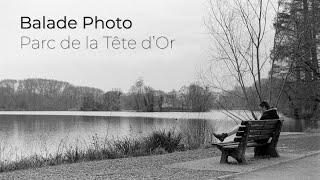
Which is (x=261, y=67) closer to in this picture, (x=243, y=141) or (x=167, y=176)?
(x=243, y=141)

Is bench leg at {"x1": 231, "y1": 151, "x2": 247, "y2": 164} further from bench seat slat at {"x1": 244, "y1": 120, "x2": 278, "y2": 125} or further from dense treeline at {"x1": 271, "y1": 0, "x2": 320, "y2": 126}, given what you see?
dense treeline at {"x1": 271, "y1": 0, "x2": 320, "y2": 126}

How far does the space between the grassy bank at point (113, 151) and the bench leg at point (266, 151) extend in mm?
3803

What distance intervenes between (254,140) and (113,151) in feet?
15.5

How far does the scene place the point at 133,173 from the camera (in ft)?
28.5

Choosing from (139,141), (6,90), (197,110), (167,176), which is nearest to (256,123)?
(167,176)

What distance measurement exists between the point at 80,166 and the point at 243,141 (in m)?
3.62

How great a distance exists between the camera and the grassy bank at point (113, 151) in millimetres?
12163

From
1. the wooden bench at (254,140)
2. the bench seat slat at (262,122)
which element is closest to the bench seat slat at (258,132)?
the wooden bench at (254,140)

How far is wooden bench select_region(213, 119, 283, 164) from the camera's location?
9.85 meters

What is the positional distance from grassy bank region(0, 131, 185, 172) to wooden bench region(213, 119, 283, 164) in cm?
400

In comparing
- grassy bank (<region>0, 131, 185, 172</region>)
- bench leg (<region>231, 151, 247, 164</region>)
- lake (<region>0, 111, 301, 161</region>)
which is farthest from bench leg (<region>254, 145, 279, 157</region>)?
lake (<region>0, 111, 301, 161</region>)

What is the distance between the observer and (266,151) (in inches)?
436

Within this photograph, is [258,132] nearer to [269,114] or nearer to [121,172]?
[269,114]

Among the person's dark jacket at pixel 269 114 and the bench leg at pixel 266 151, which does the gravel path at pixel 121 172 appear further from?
the person's dark jacket at pixel 269 114
